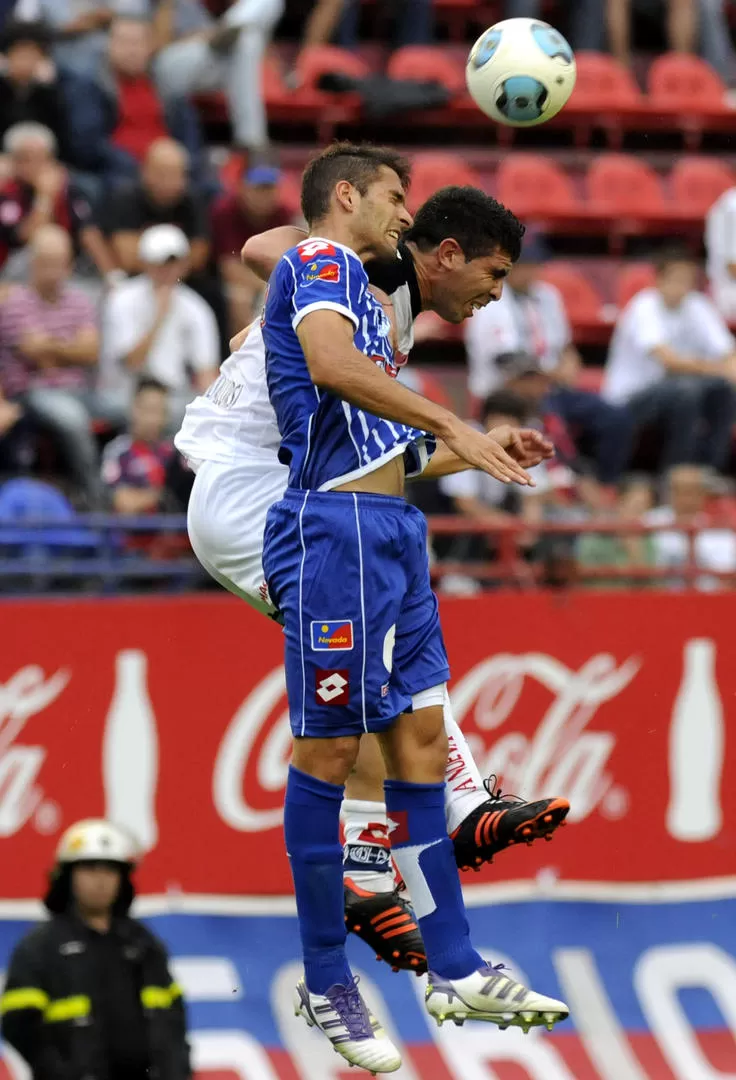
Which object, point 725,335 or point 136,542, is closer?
point 136,542

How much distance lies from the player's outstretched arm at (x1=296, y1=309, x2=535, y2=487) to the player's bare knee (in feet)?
2.91

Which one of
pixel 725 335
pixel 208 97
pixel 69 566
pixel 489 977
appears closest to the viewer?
pixel 489 977

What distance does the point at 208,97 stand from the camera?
14.1 meters

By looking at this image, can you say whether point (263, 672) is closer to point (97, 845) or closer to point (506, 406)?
point (97, 845)

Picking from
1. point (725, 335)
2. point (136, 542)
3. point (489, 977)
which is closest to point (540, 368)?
point (725, 335)

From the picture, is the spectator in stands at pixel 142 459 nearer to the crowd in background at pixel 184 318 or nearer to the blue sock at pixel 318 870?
the crowd in background at pixel 184 318

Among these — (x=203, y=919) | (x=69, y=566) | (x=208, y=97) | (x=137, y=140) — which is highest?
(x=208, y=97)

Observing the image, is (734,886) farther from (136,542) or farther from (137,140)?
(137,140)

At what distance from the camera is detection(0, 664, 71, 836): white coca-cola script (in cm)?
970

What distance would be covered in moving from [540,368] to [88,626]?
3202 millimetres

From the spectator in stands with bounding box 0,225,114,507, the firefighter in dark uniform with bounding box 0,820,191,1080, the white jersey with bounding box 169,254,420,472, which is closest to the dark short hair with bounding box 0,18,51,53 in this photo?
the spectator in stands with bounding box 0,225,114,507

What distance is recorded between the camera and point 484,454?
532 centimetres

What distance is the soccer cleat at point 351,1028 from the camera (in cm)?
566

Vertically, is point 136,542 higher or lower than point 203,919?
higher
